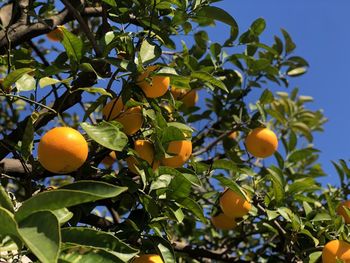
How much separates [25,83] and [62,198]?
859 millimetres

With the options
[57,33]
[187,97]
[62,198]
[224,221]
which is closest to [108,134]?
[62,198]

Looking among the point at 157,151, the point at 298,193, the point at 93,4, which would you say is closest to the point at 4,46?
the point at 93,4

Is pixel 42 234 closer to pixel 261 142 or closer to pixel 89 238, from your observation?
pixel 89 238

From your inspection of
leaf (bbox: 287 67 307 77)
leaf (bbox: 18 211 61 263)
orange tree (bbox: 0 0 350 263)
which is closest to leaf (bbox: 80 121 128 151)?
orange tree (bbox: 0 0 350 263)

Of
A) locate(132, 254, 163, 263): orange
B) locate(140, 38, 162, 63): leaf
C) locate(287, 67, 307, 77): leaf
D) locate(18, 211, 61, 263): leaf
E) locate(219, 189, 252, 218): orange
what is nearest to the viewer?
locate(18, 211, 61, 263): leaf

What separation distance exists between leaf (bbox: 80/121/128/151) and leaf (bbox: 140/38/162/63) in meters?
0.28

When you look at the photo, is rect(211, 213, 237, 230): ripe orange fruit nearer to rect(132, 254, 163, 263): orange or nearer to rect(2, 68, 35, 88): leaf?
rect(132, 254, 163, 263): orange

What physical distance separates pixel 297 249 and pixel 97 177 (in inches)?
37.3

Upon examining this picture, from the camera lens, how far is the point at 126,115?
182cm

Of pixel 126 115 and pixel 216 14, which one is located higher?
pixel 216 14

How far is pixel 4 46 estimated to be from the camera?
2346 millimetres

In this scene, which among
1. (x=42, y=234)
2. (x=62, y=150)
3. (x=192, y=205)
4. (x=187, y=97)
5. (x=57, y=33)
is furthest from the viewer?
(x=187, y=97)

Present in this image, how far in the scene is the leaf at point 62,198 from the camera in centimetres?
89

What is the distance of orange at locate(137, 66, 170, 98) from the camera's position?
178 cm
